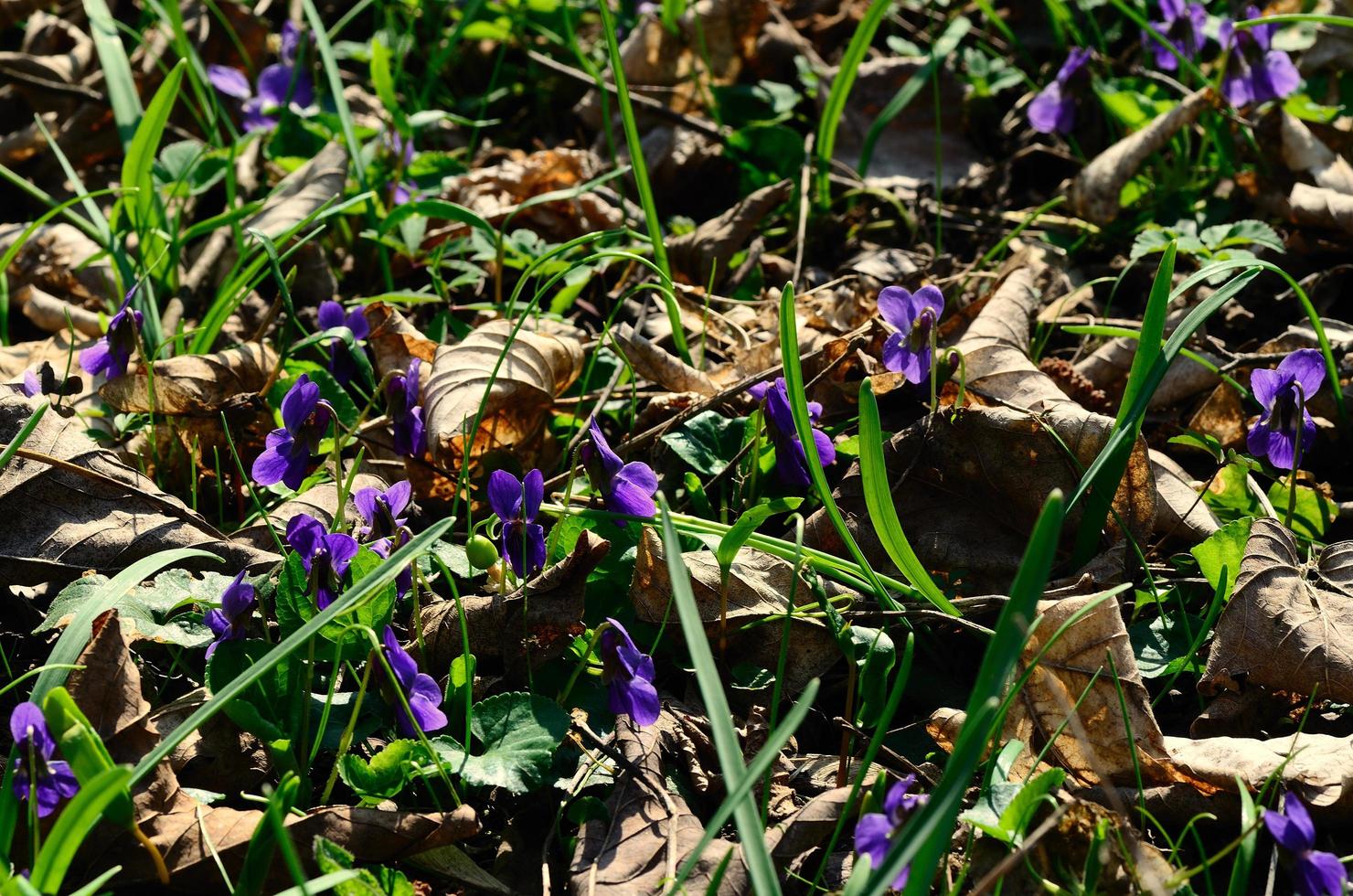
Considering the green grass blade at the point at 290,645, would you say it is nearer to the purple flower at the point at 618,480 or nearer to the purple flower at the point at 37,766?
the purple flower at the point at 37,766

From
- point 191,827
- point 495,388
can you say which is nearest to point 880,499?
point 495,388

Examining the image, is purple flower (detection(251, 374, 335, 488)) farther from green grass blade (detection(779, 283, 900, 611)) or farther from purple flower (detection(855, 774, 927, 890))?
purple flower (detection(855, 774, 927, 890))

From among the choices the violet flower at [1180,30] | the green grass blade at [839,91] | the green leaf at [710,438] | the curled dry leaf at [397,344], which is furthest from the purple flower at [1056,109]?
the curled dry leaf at [397,344]

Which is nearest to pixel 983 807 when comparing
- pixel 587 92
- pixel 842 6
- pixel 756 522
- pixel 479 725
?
pixel 756 522

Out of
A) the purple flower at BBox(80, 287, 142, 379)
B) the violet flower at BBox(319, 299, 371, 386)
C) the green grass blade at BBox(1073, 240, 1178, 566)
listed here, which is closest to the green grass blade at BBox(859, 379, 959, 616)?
the green grass blade at BBox(1073, 240, 1178, 566)

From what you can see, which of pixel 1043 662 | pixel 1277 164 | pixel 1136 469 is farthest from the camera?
pixel 1277 164

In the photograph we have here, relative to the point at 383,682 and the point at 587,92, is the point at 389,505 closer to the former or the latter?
the point at 383,682
